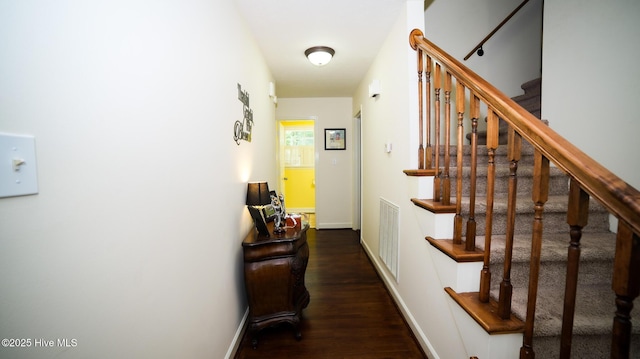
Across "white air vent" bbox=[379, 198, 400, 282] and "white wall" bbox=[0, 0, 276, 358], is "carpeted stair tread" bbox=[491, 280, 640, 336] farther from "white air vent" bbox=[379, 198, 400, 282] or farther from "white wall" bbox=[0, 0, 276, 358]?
"white wall" bbox=[0, 0, 276, 358]

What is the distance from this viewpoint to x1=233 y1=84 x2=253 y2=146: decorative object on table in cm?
183

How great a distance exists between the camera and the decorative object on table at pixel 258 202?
5.83 feet

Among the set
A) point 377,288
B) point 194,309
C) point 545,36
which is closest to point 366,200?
point 377,288

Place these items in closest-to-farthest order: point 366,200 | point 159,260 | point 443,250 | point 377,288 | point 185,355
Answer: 1. point 159,260
2. point 185,355
3. point 443,250
4. point 377,288
5. point 366,200

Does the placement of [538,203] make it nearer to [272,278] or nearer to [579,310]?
[579,310]

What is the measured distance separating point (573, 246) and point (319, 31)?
2401mm

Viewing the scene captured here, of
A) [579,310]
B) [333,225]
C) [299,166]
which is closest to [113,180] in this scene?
[579,310]

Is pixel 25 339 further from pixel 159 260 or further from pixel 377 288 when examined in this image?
pixel 377 288

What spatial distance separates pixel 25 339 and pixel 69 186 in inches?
13.1

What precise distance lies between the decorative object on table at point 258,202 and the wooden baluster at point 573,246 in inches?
60.5

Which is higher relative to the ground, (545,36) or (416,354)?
(545,36)

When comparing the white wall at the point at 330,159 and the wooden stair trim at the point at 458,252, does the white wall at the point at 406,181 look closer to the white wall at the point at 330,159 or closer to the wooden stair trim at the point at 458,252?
the wooden stair trim at the point at 458,252

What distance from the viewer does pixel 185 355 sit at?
3.59 feet

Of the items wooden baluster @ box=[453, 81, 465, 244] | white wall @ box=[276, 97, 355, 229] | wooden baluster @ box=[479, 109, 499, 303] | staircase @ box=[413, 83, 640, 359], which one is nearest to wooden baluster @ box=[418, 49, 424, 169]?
staircase @ box=[413, 83, 640, 359]
